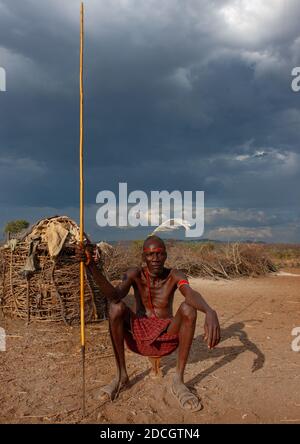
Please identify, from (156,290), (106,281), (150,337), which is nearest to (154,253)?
(156,290)

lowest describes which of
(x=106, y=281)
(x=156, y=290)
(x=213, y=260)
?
(x=213, y=260)

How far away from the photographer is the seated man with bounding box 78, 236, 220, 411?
318cm

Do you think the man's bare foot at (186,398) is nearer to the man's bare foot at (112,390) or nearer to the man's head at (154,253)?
the man's bare foot at (112,390)

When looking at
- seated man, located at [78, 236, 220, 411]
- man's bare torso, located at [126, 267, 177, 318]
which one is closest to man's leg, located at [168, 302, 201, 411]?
seated man, located at [78, 236, 220, 411]

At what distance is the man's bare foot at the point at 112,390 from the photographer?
3.19m

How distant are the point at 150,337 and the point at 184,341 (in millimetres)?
275

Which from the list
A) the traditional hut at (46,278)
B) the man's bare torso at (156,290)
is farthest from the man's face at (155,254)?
the traditional hut at (46,278)

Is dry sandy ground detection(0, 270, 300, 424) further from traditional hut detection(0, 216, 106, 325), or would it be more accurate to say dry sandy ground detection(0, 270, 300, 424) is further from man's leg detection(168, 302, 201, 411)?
traditional hut detection(0, 216, 106, 325)

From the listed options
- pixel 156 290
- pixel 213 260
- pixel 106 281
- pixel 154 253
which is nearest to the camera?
pixel 106 281

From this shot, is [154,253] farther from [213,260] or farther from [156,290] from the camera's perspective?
[213,260]

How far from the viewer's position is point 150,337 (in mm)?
3279

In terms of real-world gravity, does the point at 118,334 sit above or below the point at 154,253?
below

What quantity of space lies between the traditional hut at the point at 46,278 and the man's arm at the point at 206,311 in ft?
8.96

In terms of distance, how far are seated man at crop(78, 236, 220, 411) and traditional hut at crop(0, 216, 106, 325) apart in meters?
2.44
